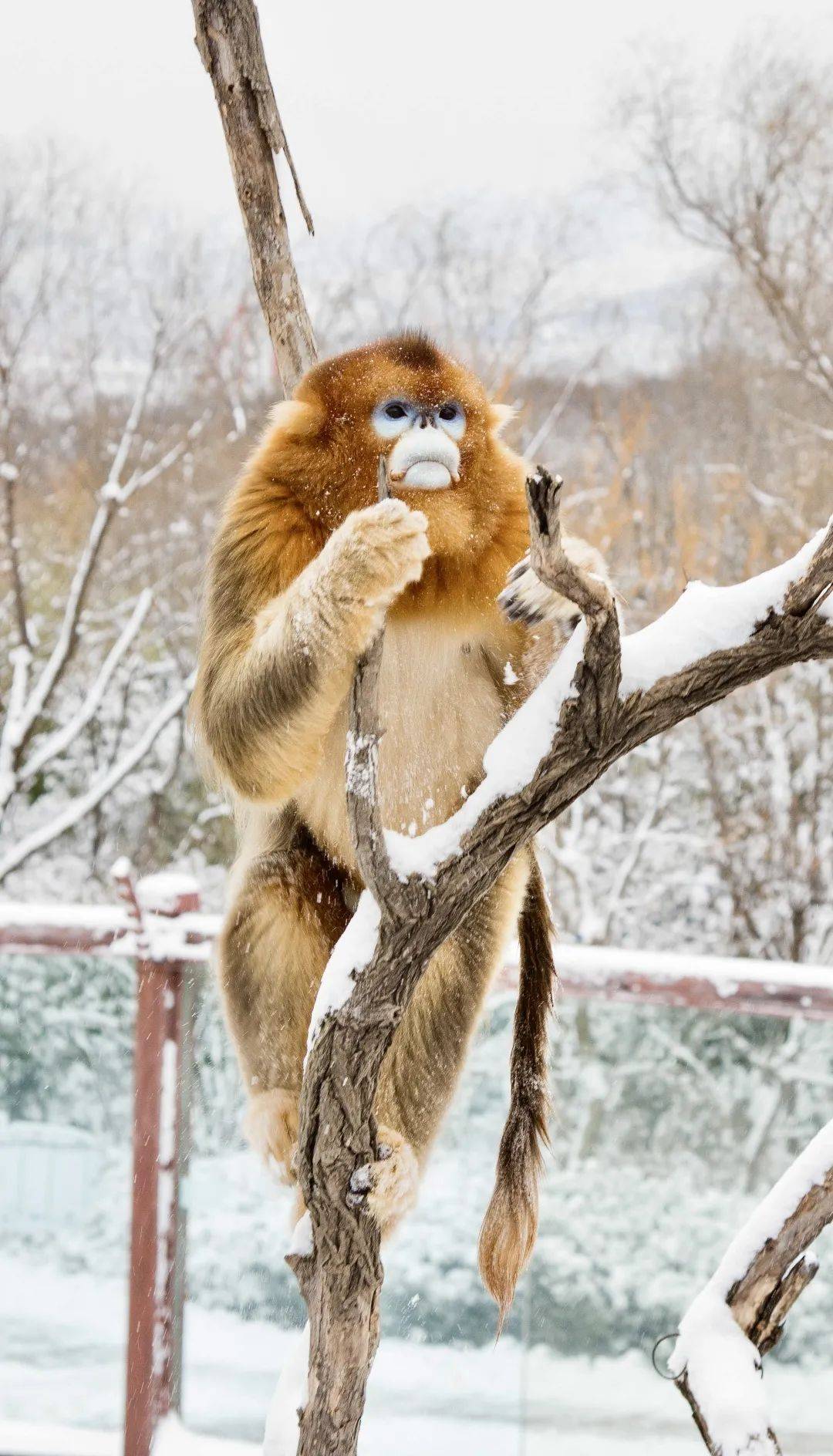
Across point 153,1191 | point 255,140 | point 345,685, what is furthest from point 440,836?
point 153,1191

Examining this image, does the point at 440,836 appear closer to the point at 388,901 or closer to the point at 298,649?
the point at 388,901

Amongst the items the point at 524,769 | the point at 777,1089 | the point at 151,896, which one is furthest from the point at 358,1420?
the point at 777,1089

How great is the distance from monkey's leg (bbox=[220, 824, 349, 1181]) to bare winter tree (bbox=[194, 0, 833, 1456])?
358mm

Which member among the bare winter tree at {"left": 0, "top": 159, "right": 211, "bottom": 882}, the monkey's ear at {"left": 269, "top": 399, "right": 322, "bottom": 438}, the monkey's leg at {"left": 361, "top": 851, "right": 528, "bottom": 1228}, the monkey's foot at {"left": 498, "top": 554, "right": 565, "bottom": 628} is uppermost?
the bare winter tree at {"left": 0, "top": 159, "right": 211, "bottom": 882}

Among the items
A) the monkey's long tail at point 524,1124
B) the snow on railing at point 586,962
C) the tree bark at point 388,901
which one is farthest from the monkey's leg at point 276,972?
the snow on railing at point 586,962

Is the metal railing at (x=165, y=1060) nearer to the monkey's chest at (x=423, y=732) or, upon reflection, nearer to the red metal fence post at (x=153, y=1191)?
the red metal fence post at (x=153, y=1191)

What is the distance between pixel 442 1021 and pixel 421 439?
2.56 ft

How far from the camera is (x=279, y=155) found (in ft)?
4.79

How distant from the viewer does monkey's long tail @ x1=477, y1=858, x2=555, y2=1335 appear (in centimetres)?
157

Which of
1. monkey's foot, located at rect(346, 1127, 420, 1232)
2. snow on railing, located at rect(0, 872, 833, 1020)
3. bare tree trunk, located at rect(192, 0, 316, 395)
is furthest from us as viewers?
snow on railing, located at rect(0, 872, 833, 1020)

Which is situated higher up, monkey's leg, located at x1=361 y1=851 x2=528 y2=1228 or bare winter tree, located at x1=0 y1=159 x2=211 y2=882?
bare winter tree, located at x1=0 y1=159 x2=211 y2=882

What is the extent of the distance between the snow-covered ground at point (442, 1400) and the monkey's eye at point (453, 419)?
2212 mm

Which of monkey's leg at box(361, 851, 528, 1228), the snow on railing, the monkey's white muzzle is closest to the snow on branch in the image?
monkey's leg at box(361, 851, 528, 1228)

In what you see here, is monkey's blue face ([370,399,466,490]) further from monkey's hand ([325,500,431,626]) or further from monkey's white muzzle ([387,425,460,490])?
monkey's hand ([325,500,431,626])
